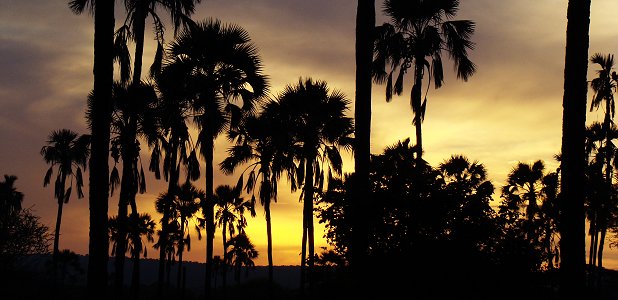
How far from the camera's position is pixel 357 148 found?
59.6ft

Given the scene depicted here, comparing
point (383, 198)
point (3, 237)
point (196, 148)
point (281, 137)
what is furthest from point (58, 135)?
point (383, 198)

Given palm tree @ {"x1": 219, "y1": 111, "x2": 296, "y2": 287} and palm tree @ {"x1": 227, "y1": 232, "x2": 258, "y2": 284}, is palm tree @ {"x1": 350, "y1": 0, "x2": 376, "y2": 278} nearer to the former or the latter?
palm tree @ {"x1": 219, "y1": 111, "x2": 296, "y2": 287}

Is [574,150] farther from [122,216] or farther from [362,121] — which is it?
[122,216]

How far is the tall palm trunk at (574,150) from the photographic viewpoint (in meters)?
14.3

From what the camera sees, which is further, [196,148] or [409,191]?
[196,148]

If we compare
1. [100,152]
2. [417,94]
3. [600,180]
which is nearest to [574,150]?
[100,152]

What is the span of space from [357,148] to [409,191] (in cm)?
656

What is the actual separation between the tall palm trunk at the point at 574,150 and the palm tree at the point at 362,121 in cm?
479

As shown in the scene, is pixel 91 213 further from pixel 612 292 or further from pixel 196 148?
pixel 612 292

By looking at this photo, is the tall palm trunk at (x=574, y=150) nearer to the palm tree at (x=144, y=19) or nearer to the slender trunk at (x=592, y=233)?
the palm tree at (x=144, y=19)

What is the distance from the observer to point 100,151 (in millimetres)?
16938

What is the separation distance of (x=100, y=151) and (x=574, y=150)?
33.1 feet

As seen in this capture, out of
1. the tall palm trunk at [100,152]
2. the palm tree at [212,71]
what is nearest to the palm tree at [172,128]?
the palm tree at [212,71]

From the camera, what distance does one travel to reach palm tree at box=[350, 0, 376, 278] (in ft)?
59.4
